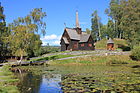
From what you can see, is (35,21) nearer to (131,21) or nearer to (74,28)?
(74,28)

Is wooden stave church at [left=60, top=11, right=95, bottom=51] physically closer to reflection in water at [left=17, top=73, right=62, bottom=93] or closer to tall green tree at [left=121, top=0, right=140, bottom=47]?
tall green tree at [left=121, top=0, right=140, bottom=47]

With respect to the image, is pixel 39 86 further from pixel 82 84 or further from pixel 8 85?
pixel 82 84

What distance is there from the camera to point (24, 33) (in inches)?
1686

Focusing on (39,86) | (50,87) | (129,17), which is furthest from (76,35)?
(50,87)

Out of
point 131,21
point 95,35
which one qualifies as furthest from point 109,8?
point 131,21

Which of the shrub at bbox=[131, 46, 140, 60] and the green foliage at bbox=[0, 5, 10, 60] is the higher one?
the green foliage at bbox=[0, 5, 10, 60]

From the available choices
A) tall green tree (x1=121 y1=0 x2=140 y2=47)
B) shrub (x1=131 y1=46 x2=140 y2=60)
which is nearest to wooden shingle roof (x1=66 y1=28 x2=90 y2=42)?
tall green tree (x1=121 y1=0 x2=140 y2=47)

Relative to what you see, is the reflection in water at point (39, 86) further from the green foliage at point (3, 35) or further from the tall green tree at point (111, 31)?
the tall green tree at point (111, 31)

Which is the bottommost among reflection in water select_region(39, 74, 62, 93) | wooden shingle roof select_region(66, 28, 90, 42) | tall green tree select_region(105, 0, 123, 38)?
reflection in water select_region(39, 74, 62, 93)

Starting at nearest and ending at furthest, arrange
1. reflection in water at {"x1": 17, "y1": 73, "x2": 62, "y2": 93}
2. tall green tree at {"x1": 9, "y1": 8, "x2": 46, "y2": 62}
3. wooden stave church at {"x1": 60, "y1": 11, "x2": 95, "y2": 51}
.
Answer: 1. reflection in water at {"x1": 17, "y1": 73, "x2": 62, "y2": 93}
2. tall green tree at {"x1": 9, "y1": 8, "x2": 46, "y2": 62}
3. wooden stave church at {"x1": 60, "y1": 11, "x2": 95, "y2": 51}

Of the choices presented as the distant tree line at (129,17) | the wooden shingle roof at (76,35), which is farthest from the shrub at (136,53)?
the wooden shingle roof at (76,35)

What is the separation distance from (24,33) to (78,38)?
1193 inches

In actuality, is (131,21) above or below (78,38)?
above

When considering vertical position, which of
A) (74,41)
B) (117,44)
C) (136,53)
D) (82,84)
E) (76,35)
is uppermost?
(76,35)
